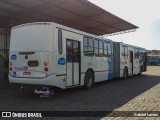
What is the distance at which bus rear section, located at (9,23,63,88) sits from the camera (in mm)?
8633

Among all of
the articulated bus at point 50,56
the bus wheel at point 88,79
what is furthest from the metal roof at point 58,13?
the bus wheel at point 88,79

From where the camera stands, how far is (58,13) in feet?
59.5

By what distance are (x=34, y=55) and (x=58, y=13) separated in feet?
32.7

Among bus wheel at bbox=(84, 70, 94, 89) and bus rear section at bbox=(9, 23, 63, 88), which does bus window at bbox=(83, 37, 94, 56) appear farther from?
bus rear section at bbox=(9, 23, 63, 88)

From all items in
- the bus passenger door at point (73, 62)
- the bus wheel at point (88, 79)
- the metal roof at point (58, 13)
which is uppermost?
the metal roof at point (58, 13)

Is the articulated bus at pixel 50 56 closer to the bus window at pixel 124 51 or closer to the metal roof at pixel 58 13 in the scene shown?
the metal roof at pixel 58 13

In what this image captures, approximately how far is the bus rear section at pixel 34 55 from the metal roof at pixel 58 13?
6.31m

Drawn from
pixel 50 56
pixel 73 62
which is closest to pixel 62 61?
pixel 50 56

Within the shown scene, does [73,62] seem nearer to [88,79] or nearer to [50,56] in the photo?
[50,56]

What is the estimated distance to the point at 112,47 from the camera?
614 inches

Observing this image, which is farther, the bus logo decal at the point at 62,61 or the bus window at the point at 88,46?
the bus window at the point at 88,46

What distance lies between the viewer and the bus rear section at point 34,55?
8.63 meters

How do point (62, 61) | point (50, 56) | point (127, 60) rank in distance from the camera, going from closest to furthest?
point (50, 56) → point (62, 61) → point (127, 60)

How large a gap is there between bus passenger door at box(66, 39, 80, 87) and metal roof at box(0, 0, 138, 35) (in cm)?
540
